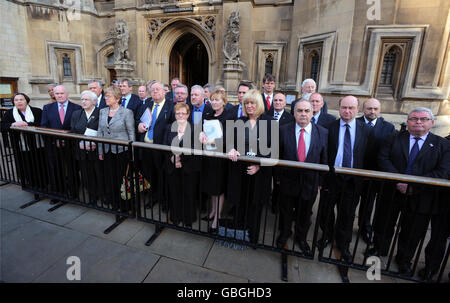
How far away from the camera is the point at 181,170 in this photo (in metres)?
2.84

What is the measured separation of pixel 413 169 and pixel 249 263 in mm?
2101

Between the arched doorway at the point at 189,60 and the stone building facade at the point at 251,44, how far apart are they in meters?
0.07

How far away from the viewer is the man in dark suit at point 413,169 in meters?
2.15

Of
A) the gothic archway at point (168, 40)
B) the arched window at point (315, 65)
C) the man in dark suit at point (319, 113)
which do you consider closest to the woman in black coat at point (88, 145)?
the man in dark suit at point (319, 113)

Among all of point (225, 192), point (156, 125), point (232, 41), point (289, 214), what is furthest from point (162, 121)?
point (232, 41)

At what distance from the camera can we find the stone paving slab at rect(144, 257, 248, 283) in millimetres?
2139

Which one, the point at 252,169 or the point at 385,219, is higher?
the point at 252,169

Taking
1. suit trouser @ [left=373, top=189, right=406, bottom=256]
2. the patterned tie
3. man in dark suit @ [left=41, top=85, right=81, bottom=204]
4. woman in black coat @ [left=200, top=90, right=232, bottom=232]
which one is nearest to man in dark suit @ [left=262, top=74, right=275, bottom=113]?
woman in black coat @ [left=200, top=90, right=232, bottom=232]

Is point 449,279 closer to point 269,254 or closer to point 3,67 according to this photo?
point 269,254

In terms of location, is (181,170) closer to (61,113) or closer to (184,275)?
(184,275)

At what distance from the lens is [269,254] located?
259 cm

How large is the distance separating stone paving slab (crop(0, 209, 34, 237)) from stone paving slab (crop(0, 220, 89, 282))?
0.09 meters

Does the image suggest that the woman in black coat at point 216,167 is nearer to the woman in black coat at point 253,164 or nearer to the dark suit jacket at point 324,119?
the woman in black coat at point 253,164
